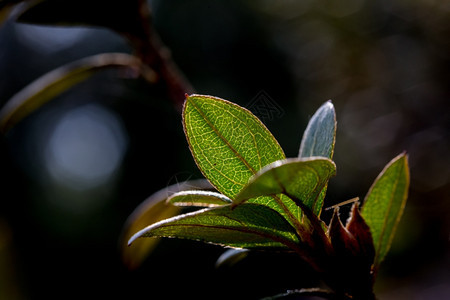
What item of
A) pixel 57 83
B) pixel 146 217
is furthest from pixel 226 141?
pixel 57 83

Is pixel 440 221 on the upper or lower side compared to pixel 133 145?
lower

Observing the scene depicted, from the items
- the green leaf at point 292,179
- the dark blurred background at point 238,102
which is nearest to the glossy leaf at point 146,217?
the dark blurred background at point 238,102

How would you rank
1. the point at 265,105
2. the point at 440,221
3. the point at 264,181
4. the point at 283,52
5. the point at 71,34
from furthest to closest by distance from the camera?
the point at 71,34 < the point at 283,52 < the point at 440,221 < the point at 265,105 < the point at 264,181

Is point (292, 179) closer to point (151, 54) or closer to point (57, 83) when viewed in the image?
point (151, 54)

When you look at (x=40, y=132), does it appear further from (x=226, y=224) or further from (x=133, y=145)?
(x=226, y=224)

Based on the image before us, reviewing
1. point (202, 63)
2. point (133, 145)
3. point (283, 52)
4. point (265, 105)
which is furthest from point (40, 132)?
point (265, 105)

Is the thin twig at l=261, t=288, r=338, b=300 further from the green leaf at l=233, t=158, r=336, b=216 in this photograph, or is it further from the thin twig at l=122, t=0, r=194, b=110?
the thin twig at l=122, t=0, r=194, b=110

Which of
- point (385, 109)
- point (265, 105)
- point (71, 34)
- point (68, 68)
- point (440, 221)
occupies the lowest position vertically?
point (440, 221)
